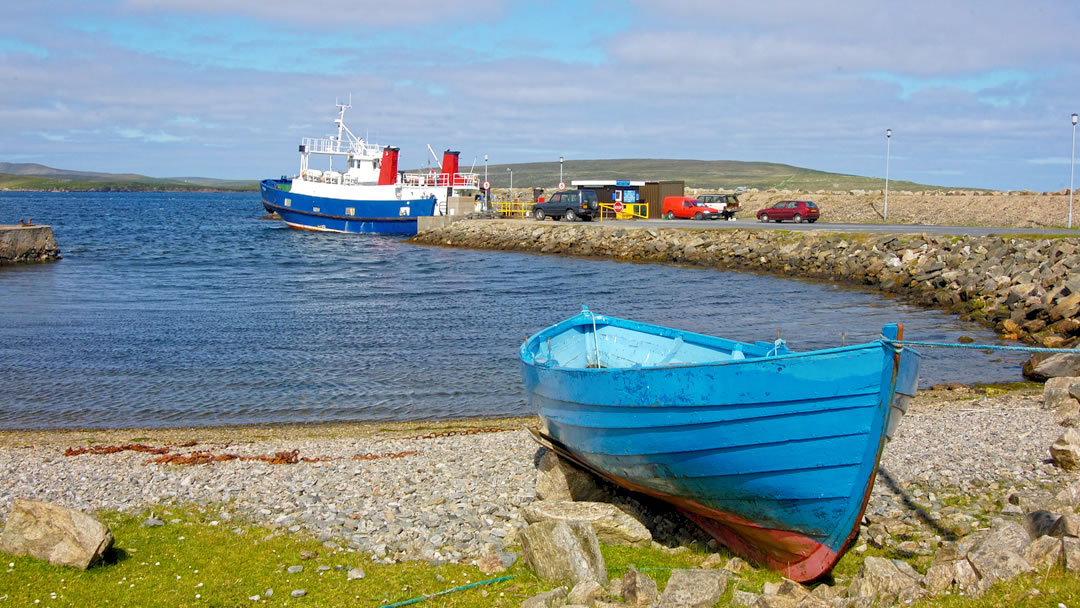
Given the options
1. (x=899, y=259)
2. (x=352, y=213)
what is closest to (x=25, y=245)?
(x=352, y=213)

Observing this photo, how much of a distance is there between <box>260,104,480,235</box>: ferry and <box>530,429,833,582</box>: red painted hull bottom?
4881cm

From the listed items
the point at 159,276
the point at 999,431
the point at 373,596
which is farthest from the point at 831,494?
the point at 159,276

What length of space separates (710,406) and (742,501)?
0.93 meters

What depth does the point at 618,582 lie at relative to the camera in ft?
22.3

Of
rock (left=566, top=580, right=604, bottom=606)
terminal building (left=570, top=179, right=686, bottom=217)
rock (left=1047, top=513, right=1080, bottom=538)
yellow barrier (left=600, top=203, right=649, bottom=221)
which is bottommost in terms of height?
rock (left=566, top=580, right=604, bottom=606)

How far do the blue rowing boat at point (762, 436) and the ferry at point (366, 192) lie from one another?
48.7 metres

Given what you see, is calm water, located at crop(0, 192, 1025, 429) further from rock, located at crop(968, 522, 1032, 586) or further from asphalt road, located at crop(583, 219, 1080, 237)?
rock, located at crop(968, 522, 1032, 586)

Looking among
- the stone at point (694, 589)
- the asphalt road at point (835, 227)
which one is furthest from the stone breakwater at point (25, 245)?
the stone at point (694, 589)

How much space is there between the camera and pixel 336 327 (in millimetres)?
23922

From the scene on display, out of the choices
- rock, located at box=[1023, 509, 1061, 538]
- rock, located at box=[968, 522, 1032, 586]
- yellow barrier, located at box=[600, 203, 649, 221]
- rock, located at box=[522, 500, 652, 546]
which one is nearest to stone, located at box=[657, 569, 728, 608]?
rock, located at box=[522, 500, 652, 546]

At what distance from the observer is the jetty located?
40.8 meters

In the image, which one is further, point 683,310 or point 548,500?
point 683,310

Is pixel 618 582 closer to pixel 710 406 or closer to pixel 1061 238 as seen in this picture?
pixel 710 406

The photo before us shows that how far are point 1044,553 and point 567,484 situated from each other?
443 centimetres
